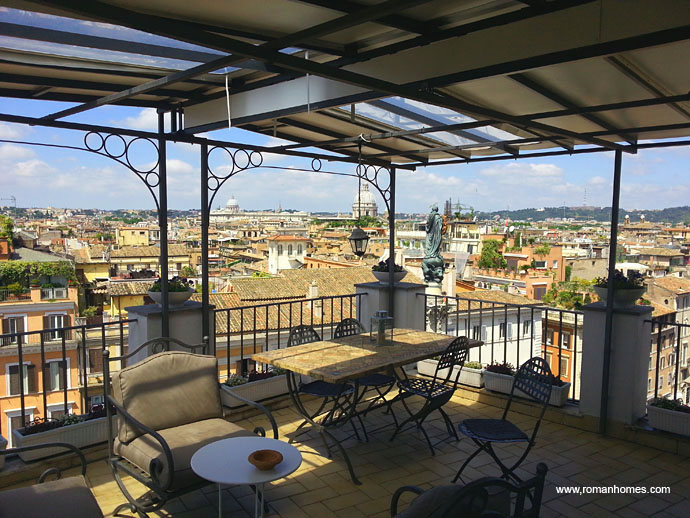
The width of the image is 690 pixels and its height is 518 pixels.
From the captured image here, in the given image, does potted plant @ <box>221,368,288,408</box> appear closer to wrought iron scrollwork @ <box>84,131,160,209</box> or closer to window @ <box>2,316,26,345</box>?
wrought iron scrollwork @ <box>84,131,160,209</box>

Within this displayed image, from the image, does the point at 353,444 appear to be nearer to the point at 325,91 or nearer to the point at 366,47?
the point at 325,91

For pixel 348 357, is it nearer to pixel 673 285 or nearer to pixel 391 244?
pixel 391 244

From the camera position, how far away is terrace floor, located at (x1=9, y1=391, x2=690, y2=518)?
3.04 meters

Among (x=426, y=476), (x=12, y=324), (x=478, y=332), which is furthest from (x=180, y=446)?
(x=12, y=324)

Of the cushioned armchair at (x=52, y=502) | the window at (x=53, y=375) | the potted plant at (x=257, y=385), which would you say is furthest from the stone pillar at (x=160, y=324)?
the window at (x=53, y=375)

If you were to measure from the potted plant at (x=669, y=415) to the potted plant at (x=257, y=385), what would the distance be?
3.16 metres

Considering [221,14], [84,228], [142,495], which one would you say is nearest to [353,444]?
[142,495]

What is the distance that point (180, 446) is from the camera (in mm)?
2783

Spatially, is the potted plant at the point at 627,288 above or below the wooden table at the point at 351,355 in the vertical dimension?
above

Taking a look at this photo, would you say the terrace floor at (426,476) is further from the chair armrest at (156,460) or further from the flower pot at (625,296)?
the flower pot at (625,296)

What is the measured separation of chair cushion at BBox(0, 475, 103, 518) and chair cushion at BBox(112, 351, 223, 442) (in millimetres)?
A: 536

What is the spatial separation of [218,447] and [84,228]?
84193 mm

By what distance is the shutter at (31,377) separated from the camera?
17809 millimetres

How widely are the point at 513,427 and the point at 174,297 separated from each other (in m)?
2.78
